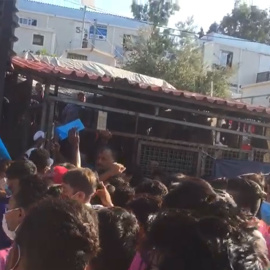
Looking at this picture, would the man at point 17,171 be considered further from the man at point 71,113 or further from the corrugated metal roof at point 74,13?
the corrugated metal roof at point 74,13

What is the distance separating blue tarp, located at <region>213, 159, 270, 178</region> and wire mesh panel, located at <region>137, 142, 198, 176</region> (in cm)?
45

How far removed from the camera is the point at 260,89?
31578mm

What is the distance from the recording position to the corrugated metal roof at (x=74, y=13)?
4016cm

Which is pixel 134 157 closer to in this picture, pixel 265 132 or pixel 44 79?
pixel 44 79

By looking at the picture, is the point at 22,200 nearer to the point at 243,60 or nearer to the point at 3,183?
the point at 3,183

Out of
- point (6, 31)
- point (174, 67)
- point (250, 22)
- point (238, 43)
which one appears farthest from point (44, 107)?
point (250, 22)

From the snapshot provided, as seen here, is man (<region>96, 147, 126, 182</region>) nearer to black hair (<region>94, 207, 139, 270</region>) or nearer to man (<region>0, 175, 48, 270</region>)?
man (<region>0, 175, 48, 270</region>)

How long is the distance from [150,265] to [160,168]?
6978 mm

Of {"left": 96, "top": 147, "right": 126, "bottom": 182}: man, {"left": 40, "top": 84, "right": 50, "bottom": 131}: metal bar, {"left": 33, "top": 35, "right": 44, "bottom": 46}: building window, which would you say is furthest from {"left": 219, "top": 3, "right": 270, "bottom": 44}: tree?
{"left": 96, "top": 147, "right": 126, "bottom": 182}: man

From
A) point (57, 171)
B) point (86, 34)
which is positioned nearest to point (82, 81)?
point (57, 171)

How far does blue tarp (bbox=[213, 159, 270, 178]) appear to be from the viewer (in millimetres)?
9055

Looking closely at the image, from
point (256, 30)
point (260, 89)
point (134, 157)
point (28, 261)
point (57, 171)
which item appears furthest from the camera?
point (256, 30)

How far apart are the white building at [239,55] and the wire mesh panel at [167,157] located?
31164 mm

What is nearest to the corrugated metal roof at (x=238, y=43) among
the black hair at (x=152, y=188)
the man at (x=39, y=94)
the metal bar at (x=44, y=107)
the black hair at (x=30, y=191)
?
the man at (x=39, y=94)
